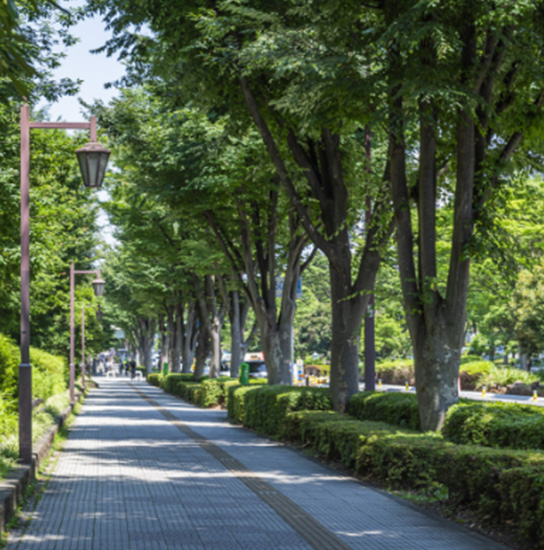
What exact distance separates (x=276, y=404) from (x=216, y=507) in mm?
8420

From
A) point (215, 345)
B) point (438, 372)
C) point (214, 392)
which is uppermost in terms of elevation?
point (215, 345)

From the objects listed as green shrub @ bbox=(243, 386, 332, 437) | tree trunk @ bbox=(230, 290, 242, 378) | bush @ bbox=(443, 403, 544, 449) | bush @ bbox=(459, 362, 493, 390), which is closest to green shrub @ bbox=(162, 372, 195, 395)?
tree trunk @ bbox=(230, 290, 242, 378)

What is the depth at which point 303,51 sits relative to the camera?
40.4 feet

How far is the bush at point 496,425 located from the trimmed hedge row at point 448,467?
1.09 ft

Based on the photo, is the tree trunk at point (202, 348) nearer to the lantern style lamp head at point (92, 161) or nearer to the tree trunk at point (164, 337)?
the tree trunk at point (164, 337)

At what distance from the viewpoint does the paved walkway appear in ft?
23.5

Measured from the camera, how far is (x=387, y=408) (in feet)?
45.2

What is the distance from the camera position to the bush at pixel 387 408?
12953 millimetres

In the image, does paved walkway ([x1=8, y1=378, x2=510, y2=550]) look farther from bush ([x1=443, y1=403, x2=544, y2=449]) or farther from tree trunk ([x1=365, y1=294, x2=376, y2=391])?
tree trunk ([x1=365, y1=294, x2=376, y2=391])

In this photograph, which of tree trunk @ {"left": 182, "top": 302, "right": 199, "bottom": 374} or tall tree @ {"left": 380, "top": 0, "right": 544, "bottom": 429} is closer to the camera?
tall tree @ {"left": 380, "top": 0, "right": 544, "bottom": 429}

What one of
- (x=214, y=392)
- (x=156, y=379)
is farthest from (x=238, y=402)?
(x=156, y=379)

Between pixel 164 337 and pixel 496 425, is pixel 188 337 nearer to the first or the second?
pixel 164 337

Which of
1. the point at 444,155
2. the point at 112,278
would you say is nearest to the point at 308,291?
the point at 112,278

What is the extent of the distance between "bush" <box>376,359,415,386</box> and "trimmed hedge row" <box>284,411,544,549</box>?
120 ft
